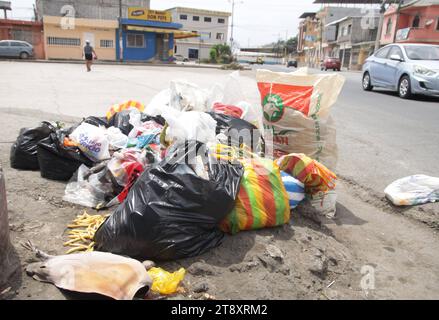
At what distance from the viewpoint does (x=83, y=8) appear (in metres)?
37.5

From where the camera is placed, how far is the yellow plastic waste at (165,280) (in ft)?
6.07

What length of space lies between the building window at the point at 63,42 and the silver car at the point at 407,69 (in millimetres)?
27293

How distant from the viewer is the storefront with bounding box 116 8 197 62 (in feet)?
110

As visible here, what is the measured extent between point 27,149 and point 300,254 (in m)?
2.56

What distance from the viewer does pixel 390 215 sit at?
9.93 feet

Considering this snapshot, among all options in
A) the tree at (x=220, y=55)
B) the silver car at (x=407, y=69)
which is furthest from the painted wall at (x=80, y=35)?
the silver car at (x=407, y=69)

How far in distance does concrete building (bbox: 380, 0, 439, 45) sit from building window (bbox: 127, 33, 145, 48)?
23427 millimetres

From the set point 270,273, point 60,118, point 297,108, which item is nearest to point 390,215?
point 297,108

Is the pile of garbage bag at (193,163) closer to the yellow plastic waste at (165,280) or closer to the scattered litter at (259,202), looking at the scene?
the scattered litter at (259,202)

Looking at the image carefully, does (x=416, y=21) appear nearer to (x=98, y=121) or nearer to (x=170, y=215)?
(x=98, y=121)

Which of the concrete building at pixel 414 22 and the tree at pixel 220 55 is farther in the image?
the tree at pixel 220 55

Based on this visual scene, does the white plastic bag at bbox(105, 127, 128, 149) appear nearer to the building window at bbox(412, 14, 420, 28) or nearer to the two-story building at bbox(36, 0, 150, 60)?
the two-story building at bbox(36, 0, 150, 60)

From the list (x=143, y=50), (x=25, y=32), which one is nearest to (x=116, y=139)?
(x=25, y=32)
